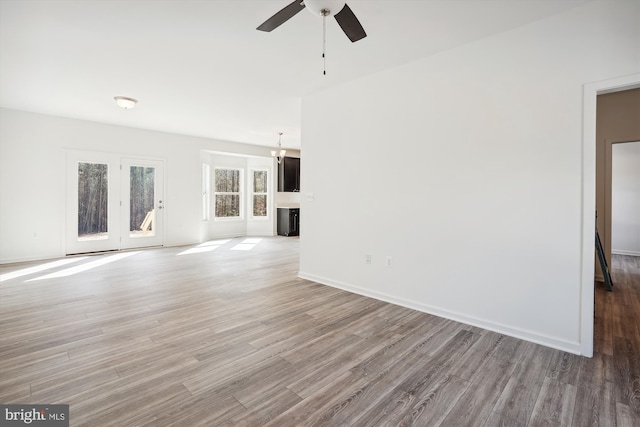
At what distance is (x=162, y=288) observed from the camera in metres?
4.22

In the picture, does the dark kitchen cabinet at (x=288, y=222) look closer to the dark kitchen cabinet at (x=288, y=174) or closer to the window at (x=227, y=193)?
the dark kitchen cabinet at (x=288, y=174)

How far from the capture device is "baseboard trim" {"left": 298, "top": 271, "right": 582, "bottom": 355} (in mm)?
2563

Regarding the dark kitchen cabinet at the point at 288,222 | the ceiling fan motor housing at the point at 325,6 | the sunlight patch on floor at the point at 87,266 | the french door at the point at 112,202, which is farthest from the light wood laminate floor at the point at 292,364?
the dark kitchen cabinet at the point at 288,222

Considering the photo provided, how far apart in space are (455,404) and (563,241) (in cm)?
167

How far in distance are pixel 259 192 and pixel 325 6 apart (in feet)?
27.3

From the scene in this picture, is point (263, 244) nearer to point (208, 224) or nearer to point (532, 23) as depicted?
point (208, 224)

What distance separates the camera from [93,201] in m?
6.54

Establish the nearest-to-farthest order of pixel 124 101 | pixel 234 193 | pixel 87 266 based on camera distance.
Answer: pixel 124 101 → pixel 87 266 → pixel 234 193

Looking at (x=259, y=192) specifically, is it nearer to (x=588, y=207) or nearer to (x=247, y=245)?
(x=247, y=245)

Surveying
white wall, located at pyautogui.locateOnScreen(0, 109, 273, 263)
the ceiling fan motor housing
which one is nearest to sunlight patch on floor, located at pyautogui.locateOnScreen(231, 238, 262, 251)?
white wall, located at pyautogui.locateOnScreen(0, 109, 273, 263)

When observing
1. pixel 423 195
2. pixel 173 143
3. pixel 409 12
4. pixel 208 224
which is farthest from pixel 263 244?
pixel 409 12

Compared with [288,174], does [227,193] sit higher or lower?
lower

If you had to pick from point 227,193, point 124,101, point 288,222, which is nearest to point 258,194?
point 227,193

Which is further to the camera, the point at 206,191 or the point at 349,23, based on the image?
the point at 206,191
